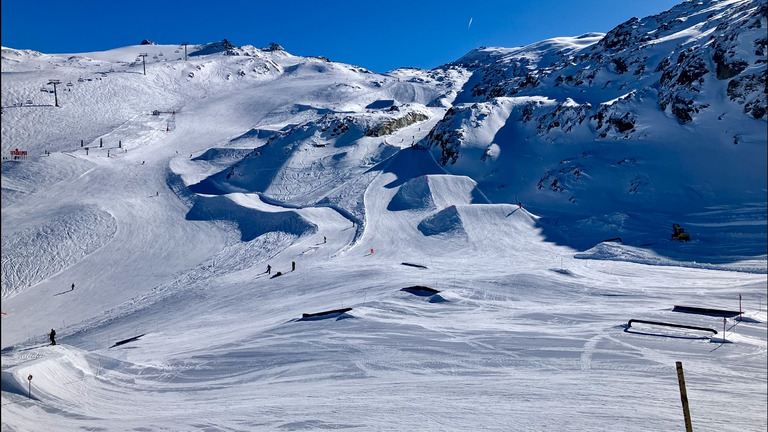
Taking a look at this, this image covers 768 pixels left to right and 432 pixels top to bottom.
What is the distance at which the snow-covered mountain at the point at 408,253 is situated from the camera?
13.5 metres

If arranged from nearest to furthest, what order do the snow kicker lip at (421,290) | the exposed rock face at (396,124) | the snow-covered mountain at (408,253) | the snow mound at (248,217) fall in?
1. the snow-covered mountain at (408,253)
2. the snow kicker lip at (421,290)
3. the snow mound at (248,217)
4. the exposed rock face at (396,124)

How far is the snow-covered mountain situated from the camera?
1355 cm

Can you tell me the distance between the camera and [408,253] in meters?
32.3

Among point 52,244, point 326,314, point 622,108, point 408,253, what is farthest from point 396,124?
point 326,314

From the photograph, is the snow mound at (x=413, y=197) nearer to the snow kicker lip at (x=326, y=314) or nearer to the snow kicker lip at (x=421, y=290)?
the snow kicker lip at (x=421, y=290)

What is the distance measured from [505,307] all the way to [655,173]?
21.1 metres

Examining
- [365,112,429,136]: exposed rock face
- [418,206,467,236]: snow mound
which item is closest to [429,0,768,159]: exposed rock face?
[365,112,429,136]: exposed rock face

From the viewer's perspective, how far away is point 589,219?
34.2m

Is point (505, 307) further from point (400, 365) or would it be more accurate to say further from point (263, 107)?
point (263, 107)

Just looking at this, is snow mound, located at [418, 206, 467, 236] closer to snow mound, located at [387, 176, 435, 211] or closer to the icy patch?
snow mound, located at [387, 176, 435, 211]

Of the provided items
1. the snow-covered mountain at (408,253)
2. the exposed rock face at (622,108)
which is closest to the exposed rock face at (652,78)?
the exposed rock face at (622,108)

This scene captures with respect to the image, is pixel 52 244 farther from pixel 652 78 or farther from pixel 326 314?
pixel 652 78

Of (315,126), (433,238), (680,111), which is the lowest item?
(433,238)

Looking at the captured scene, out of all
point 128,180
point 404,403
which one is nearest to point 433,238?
point 404,403
